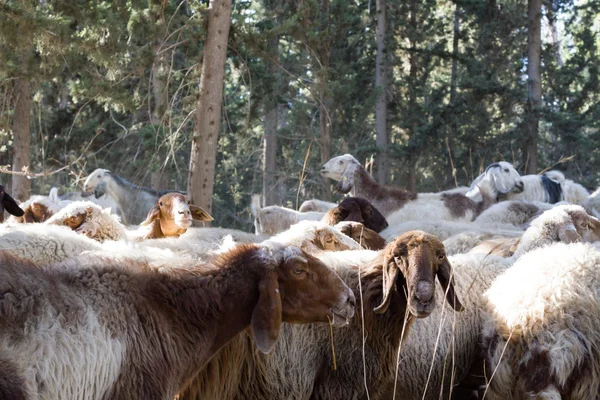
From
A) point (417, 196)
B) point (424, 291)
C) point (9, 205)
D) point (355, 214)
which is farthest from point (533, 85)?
point (424, 291)

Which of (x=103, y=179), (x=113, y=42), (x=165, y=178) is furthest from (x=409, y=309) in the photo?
(x=165, y=178)

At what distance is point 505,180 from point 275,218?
4.07 m

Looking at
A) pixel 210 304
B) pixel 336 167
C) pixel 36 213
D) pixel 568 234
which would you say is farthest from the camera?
pixel 336 167

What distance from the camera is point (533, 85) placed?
2091 cm

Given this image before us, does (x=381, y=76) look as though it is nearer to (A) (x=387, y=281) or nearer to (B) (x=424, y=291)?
(A) (x=387, y=281)

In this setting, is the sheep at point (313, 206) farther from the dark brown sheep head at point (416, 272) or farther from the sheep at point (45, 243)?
the dark brown sheep head at point (416, 272)

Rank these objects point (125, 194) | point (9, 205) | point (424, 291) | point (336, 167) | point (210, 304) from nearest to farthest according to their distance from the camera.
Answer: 1. point (210, 304)
2. point (424, 291)
3. point (9, 205)
4. point (336, 167)
5. point (125, 194)

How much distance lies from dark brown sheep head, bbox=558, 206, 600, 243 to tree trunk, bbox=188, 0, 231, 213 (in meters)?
4.98

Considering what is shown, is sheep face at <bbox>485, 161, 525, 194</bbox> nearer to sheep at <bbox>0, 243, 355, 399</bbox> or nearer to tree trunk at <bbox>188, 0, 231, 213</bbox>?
tree trunk at <bbox>188, 0, 231, 213</bbox>

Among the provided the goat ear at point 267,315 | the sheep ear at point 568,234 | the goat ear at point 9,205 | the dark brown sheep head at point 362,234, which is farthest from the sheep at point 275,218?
the goat ear at point 267,315

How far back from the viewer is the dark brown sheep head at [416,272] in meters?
5.11

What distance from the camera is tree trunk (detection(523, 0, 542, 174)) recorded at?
2073 centimetres

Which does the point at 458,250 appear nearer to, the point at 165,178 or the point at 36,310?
the point at 36,310

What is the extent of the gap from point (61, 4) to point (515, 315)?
33.9 ft
